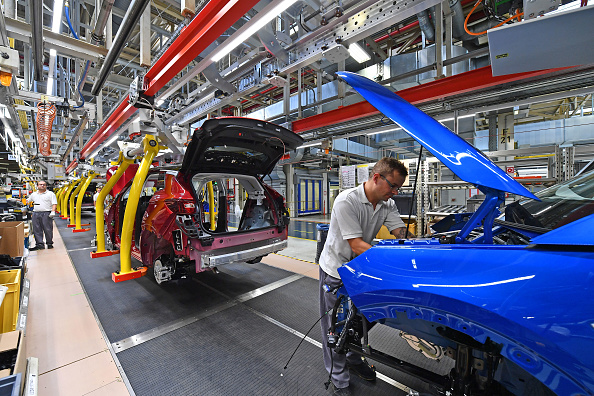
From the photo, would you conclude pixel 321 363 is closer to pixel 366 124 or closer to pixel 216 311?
pixel 216 311

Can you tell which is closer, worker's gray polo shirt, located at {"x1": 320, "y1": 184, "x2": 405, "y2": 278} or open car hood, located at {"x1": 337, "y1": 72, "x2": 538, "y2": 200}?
open car hood, located at {"x1": 337, "y1": 72, "x2": 538, "y2": 200}

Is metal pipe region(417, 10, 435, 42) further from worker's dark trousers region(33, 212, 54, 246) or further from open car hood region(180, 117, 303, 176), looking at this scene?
worker's dark trousers region(33, 212, 54, 246)

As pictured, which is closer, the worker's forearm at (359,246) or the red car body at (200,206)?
the worker's forearm at (359,246)

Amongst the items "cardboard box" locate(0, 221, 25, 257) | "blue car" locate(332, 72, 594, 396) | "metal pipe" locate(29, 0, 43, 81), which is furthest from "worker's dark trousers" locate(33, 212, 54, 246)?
"blue car" locate(332, 72, 594, 396)

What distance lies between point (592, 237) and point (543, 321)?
275mm

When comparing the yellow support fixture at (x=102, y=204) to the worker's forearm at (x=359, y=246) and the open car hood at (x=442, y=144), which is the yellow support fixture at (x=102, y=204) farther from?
the open car hood at (x=442, y=144)

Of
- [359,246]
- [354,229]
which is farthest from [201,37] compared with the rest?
[359,246]

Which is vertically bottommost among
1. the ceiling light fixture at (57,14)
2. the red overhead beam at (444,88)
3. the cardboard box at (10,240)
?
the cardboard box at (10,240)

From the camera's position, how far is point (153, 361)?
6.54ft

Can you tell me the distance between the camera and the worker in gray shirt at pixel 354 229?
1531 millimetres

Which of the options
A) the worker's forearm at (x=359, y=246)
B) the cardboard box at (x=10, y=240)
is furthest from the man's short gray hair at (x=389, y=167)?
the cardboard box at (x=10, y=240)

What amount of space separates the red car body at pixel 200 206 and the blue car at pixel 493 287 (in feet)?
5.45

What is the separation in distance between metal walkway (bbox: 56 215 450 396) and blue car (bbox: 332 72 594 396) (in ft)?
2.35

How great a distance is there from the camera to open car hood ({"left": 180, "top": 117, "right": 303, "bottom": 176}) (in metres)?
2.52
